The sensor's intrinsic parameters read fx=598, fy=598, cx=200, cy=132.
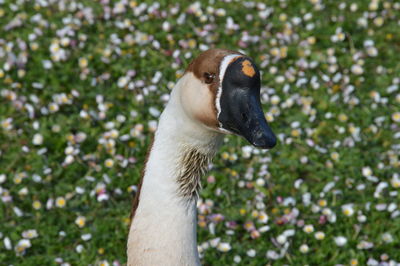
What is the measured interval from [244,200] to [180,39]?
2.31m

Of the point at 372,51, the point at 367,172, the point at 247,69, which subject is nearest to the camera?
the point at 247,69

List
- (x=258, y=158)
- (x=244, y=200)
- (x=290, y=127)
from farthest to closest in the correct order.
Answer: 1. (x=290, y=127)
2. (x=258, y=158)
3. (x=244, y=200)

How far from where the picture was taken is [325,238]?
4496mm

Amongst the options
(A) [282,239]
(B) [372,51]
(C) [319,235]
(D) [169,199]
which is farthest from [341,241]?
(B) [372,51]

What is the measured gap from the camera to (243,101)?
7.88ft

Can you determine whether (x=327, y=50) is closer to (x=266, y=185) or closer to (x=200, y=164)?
(x=266, y=185)

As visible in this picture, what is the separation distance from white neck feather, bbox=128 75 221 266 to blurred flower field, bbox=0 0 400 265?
1433 mm

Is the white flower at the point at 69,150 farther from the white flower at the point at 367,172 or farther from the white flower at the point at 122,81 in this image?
the white flower at the point at 367,172

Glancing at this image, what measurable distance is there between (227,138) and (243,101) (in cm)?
289

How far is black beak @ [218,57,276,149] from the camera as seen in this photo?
2385 mm

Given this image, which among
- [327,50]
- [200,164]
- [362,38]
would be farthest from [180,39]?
[200,164]

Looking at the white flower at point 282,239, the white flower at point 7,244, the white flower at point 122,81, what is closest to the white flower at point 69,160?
the white flower at point 7,244

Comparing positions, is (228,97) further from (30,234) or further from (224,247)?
(30,234)

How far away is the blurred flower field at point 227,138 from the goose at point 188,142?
1.46 meters
